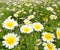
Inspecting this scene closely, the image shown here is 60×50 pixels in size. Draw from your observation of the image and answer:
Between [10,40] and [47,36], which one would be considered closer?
[10,40]

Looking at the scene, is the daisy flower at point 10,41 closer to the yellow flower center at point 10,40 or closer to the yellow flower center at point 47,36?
the yellow flower center at point 10,40

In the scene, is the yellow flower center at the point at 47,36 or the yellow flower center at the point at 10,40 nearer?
the yellow flower center at the point at 10,40

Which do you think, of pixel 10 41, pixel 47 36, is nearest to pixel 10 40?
pixel 10 41

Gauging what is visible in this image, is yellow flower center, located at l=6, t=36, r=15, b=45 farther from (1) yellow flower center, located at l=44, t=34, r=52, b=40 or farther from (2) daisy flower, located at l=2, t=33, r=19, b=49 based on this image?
(1) yellow flower center, located at l=44, t=34, r=52, b=40

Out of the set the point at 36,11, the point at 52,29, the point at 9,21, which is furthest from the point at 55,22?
the point at 9,21

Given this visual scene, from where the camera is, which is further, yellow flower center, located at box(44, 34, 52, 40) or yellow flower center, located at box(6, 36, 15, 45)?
yellow flower center, located at box(44, 34, 52, 40)

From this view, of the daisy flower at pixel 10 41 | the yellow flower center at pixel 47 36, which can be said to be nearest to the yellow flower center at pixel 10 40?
the daisy flower at pixel 10 41

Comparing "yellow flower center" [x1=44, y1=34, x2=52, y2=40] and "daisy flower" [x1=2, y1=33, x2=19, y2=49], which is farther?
"yellow flower center" [x1=44, y1=34, x2=52, y2=40]

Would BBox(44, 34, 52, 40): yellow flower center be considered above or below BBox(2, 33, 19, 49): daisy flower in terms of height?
below

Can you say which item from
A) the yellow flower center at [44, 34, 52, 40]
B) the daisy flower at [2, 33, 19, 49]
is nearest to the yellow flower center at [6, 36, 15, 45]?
the daisy flower at [2, 33, 19, 49]

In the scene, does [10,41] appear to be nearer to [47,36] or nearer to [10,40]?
[10,40]

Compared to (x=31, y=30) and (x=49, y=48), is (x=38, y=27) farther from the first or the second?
(x=49, y=48)
